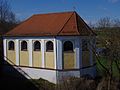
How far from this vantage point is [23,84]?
1308 inches

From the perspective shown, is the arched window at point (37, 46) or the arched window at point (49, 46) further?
the arched window at point (37, 46)

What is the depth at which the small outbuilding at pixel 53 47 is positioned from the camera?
33.1 metres

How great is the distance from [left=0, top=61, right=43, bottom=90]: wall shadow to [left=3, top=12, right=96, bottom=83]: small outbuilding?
2.55 ft

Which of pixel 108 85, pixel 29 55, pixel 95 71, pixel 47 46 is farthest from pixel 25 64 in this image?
pixel 108 85

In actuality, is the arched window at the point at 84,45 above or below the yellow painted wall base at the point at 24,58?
above

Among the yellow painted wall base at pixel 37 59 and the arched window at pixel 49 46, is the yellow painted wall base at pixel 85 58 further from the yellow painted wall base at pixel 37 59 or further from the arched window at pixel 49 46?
the yellow painted wall base at pixel 37 59

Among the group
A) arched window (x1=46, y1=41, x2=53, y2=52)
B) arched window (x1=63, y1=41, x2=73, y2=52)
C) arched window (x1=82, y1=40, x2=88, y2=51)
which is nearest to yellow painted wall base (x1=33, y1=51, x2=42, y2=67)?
arched window (x1=46, y1=41, x2=53, y2=52)

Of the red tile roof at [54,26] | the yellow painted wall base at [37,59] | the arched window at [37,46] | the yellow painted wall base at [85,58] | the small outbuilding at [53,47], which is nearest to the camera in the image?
the small outbuilding at [53,47]

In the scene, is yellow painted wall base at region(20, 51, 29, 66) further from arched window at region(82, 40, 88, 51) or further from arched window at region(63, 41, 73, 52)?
arched window at region(82, 40, 88, 51)

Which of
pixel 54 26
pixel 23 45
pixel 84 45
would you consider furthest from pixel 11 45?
pixel 84 45

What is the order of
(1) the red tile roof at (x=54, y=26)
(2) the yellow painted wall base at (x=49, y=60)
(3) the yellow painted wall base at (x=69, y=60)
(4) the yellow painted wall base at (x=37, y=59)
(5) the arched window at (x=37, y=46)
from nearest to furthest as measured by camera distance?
(3) the yellow painted wall base at (x=69, y=60) < (2) the yellow painted wall base at (x=49, y=60) < (1) the red tile roof at (x=54, y=26) < (4) the yellow painted wall base at (x=37, y=59) < (5) the arched window at (x=37, y=46)

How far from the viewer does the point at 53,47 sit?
→ 3334 centimetres

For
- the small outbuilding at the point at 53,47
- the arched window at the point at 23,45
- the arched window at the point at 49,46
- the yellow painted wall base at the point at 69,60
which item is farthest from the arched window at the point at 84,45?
the arched window at the point at 23,45

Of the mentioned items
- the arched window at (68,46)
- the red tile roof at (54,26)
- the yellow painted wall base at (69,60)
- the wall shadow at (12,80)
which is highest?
the red tile roof at (54,26)
